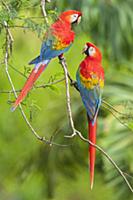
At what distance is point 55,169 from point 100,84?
3.21m

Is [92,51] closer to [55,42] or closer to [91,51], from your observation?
[91,51]

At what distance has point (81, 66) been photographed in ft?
7.97

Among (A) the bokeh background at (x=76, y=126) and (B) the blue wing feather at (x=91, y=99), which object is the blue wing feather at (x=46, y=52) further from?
(A) the bokeh background at (x=76, y=126)

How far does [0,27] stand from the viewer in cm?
249

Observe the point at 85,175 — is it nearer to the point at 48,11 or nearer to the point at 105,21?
the point at 105,21

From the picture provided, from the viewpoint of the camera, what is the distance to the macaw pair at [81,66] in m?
2.30

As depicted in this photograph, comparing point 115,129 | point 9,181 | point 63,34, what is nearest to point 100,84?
point 63,34

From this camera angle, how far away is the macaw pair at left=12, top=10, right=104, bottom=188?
7.55 feet

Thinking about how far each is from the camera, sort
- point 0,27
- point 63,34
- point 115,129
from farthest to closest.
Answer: point 115,129 → point 0,27 → point 63,34

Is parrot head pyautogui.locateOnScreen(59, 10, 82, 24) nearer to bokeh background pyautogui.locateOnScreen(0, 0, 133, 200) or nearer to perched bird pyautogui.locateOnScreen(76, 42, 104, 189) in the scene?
perched bird pyautogui.locateOnScreen(76, 42, 104, 189)

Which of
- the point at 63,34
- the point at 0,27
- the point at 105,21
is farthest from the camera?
the point at 105,21

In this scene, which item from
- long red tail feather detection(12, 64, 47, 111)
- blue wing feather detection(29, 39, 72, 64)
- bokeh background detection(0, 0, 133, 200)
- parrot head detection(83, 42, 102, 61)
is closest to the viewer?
long red tail feather detection(12, 64, 47, 111)

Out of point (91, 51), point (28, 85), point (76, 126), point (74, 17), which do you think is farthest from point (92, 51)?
point (76, 126)

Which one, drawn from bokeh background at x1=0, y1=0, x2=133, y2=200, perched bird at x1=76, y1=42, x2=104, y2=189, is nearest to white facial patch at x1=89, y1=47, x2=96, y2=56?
perched bird at x1=76, y1=42, x2=104, y2=189
